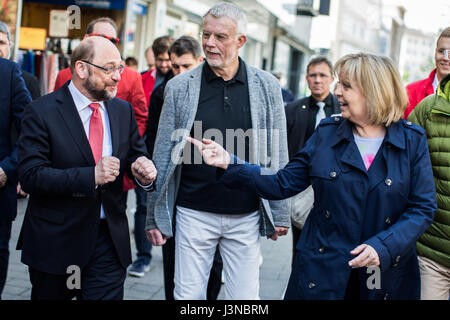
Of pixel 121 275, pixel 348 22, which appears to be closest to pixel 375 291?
pixel 121 275

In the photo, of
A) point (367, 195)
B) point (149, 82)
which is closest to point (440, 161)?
point (367, 195)

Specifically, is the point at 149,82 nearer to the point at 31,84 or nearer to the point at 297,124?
the point at 31,84

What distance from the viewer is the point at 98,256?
3.28 metres

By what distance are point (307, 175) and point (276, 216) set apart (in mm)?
816

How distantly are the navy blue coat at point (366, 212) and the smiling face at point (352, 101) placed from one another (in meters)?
0.08

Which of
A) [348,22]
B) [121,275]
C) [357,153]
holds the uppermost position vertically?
[348,22]

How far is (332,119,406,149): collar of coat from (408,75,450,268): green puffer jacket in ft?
1.80

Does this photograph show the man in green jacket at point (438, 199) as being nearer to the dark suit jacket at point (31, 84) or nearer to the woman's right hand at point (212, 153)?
the woman's right hand at point (212, 153)

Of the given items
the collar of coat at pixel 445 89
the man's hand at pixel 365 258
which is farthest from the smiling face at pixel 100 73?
the collar of coat at pixel 445 89

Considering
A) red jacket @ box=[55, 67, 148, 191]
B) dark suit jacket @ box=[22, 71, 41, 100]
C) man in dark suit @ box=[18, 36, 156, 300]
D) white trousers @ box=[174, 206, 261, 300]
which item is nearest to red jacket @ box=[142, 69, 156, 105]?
red jacket @ box=[55, 67, 148, 191]

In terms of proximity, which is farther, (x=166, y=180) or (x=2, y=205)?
(x=2, y=205)

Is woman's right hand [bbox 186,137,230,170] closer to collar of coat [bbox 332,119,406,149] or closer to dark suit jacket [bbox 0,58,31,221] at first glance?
collar of coat [bbox 332,119,406,149]

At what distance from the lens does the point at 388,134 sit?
2814 millimetres
